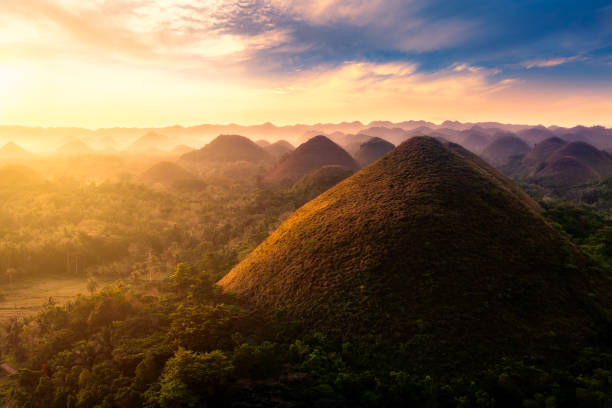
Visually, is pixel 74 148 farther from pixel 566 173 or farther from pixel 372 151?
pixel 566 173

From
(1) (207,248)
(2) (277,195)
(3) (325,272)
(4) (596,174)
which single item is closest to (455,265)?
(3) (325,272)

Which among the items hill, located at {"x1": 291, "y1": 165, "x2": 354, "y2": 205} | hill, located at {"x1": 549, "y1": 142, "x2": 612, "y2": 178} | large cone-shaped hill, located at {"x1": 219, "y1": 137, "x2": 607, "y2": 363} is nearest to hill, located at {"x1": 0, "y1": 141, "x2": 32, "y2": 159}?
hill, located at {"x1": 291, "y1": 165, "x2": 354, "y2": 205}

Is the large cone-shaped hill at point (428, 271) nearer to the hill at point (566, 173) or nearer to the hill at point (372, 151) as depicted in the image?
the hill at point (566, 173)

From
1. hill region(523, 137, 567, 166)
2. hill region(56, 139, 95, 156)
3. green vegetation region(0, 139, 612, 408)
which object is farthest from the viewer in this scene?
hill region(56, 139, 95, 156)

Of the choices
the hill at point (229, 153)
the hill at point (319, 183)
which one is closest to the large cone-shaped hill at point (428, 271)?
the hill at point (319, 183)

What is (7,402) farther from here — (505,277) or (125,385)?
(505,277)

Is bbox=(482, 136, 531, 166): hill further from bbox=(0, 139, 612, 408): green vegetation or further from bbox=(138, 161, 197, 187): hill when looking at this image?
bbox=(138, 161, 197, 187): hill

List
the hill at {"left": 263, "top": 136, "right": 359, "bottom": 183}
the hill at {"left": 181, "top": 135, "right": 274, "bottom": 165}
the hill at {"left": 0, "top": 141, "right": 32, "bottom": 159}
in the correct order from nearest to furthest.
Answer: the hill at {"left": 263, "top": 136, "right": 359, "bottom": 183} → the hill at {"left": 181, "top": 135, "right": 274, "bottom": 165} → the hill at {"left": 0, "top": 141, "right": 32, "bottom": 159}
